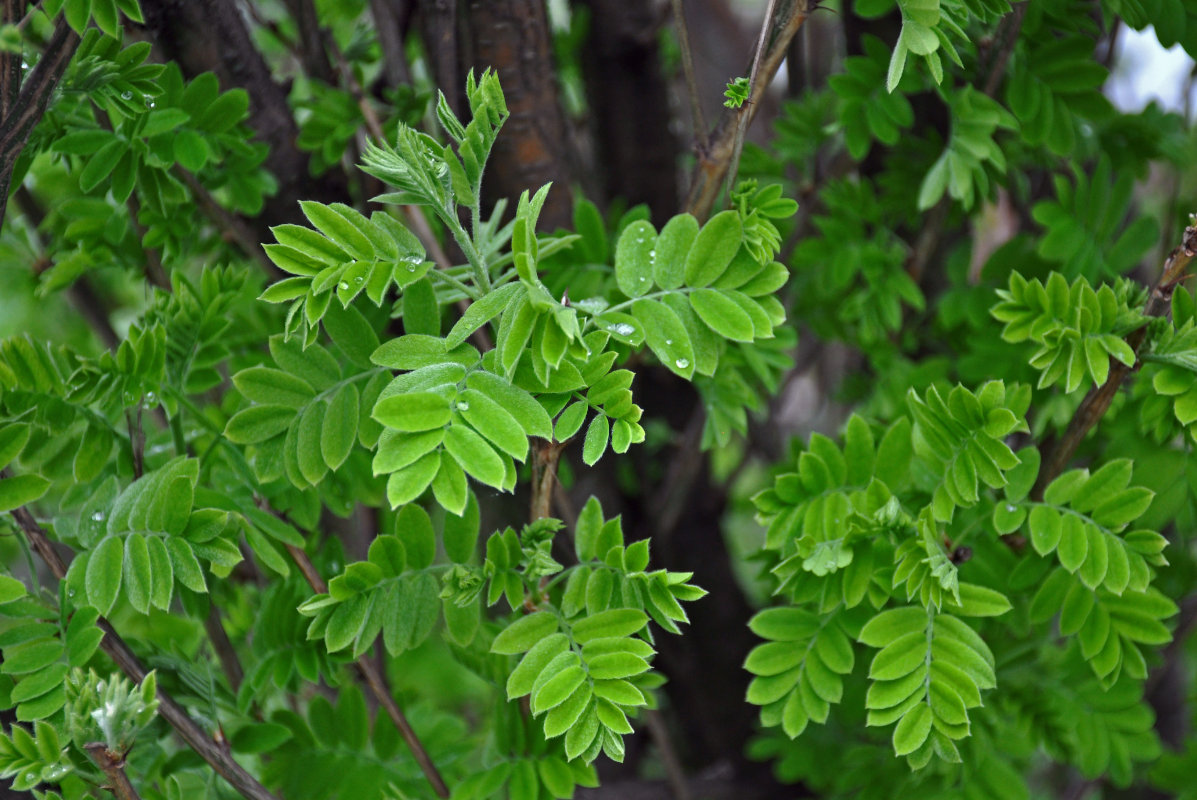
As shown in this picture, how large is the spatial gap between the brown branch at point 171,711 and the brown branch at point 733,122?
71 centimetres

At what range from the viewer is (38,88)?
829 millimetres

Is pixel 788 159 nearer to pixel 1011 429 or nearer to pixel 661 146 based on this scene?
pixel 661 146

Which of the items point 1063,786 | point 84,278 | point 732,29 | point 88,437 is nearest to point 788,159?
point 88,437

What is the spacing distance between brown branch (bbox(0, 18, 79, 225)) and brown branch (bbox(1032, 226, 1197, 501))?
0.98 meters

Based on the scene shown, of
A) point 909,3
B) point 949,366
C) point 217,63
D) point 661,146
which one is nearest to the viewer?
point 909,3

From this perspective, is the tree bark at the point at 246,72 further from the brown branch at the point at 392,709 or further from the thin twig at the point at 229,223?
the brown branch at the point at 392,709

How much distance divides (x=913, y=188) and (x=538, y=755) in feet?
2.95

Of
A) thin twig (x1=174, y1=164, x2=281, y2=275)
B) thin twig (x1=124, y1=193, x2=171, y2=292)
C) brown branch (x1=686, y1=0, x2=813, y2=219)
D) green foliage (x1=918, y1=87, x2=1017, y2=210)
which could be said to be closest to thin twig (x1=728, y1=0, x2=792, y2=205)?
brown branch (x1=686, y1=0, x2=813, y2=219)

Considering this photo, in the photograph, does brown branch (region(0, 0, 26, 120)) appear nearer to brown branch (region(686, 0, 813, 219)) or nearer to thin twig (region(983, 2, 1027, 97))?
brown branch (region(686, 0, 813, 219))

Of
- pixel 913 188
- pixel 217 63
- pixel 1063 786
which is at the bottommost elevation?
pixel 1063 786

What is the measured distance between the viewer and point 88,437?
3.16 feet

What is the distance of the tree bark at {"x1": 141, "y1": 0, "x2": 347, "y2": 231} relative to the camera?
A: 1.08 meters

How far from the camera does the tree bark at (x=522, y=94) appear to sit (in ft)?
3.78

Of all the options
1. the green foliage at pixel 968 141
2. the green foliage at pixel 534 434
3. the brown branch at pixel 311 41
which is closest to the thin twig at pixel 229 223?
the green foliage at pixel 534 434
